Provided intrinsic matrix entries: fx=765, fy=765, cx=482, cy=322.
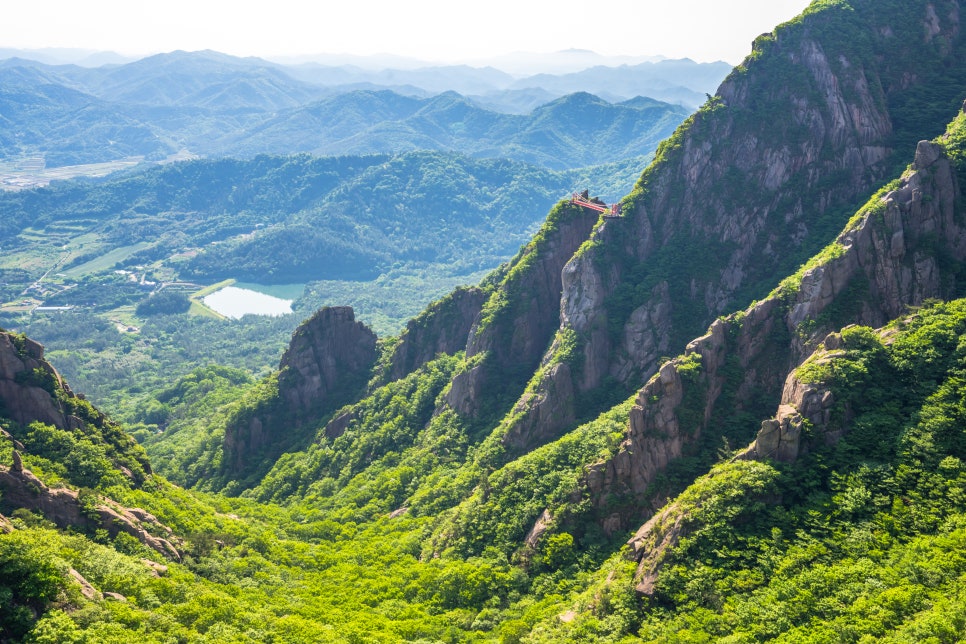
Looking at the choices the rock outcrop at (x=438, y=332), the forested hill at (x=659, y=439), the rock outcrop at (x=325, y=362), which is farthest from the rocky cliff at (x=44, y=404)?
the rock outcrop at (x=438, y=332)

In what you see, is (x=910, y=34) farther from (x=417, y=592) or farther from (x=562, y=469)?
(x=417, y=592)

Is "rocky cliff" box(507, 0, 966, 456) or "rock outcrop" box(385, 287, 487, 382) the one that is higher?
"rocky cliff" box(507, 0, 966, 456)

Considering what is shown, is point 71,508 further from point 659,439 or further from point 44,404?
point 659,439

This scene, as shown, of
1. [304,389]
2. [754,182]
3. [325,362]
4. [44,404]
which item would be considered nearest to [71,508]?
[44,404]

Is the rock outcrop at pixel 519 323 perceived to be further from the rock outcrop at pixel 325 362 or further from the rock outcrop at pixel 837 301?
the rock outcrop at pixel 837 301

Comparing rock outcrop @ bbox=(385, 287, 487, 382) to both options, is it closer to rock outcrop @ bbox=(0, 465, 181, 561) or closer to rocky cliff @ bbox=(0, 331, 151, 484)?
rocky cliff @ bbox=(0, 331, 151, 484)

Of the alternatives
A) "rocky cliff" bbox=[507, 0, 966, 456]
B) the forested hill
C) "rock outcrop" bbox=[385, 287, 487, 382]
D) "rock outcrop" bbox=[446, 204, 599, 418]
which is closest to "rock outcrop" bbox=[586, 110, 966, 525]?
the forested hill

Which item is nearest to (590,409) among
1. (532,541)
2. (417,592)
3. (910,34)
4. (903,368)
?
(532,541)
